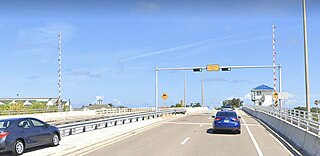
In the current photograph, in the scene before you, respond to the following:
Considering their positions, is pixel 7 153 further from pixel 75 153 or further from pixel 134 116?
pixel 134 116

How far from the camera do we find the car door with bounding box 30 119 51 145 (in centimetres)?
1470

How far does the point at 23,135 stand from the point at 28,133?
41 cm

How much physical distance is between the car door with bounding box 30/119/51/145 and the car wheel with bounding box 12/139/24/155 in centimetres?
128

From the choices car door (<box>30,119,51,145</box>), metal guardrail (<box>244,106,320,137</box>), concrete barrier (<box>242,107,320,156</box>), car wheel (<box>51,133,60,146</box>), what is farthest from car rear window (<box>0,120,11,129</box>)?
metal guardrail (<box>244,106,320,137</box>)

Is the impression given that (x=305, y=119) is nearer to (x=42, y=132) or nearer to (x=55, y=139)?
(x=55, y=139)

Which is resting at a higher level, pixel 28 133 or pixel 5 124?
pixel 5 124

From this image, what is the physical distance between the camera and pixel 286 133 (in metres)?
19.9

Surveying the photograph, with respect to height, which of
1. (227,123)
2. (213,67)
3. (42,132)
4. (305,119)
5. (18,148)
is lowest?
(18,148)

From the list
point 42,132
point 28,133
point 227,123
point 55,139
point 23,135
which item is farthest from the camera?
point 227,123

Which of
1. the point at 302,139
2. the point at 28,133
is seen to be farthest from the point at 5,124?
the point at 302,139

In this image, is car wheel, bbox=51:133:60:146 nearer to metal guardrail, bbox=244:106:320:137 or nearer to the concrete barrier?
the concrete barrier

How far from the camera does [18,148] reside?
42.9ft

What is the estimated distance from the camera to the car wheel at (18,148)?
12836 millimetres

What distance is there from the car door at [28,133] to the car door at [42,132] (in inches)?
8.9
